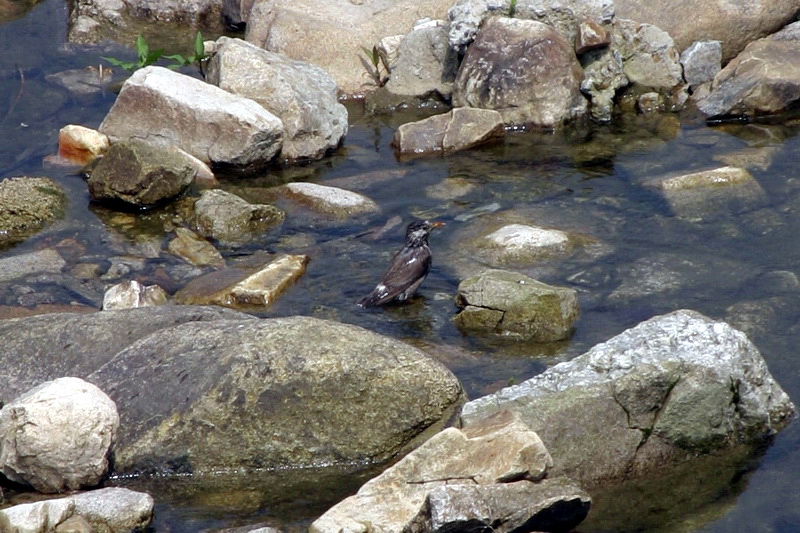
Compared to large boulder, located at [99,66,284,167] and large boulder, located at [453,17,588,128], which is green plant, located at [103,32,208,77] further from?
large boulder, located at [453,17,588,128]

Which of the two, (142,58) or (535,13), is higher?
(535,13)

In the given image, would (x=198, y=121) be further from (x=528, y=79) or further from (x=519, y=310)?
(x=519, y=310)

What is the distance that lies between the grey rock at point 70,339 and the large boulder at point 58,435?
4.07 ft

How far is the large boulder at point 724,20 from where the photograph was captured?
15953 millimetres

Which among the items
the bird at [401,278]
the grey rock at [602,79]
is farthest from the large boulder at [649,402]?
the grey rock at [602,79]

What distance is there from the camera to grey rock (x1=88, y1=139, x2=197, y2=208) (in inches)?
504

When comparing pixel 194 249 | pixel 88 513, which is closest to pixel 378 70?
pixel 194 249

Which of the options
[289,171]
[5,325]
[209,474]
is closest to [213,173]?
[289,171]

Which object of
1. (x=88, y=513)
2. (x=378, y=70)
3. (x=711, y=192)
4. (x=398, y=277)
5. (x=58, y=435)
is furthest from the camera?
(x=378, y=70)

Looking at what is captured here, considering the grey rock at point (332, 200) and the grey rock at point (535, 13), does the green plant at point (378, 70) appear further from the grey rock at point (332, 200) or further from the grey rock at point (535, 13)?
→ the grey rock at point (332, 200)

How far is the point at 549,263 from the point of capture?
37.9 ft

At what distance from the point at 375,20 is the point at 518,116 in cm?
297

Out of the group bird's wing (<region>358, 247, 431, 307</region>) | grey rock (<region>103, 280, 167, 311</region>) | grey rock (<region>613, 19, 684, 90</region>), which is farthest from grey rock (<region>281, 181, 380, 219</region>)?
grey rock (<region>613, 19, 684, 90</region>)

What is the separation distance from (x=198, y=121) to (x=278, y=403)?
6391 mm
